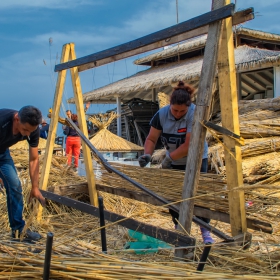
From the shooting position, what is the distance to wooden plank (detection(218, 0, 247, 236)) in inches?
93.4

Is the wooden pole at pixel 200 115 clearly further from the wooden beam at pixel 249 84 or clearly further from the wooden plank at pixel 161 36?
the wooden beam at pixel 249 84

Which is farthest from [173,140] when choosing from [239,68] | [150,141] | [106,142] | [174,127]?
[239,68]

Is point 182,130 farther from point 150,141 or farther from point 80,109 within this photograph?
point 80,109

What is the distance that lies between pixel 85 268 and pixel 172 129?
1698 millimetres

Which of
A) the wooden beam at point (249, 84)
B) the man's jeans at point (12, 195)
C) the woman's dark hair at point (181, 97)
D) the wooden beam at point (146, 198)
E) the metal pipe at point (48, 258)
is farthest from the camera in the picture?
the wooden beam at point (249, 84)

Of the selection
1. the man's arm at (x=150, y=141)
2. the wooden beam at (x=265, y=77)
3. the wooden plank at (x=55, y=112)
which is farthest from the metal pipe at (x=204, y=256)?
the wooden beam at (x=265, y=77)

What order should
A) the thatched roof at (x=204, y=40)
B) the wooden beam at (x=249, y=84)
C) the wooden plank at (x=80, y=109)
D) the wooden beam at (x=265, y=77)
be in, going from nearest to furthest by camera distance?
the wooden plank at (x=80, y=109) < the wooden beam at (x=265, y=77) < the thatched roof at (x=204, y=40) < the wooden beam at (x=249, y=84)

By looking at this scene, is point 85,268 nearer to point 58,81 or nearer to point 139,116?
point 58,81

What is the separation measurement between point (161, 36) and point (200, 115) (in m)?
0.78

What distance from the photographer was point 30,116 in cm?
281

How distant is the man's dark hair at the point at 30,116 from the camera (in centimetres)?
281

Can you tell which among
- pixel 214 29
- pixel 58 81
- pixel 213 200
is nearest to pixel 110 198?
pixel 58 81

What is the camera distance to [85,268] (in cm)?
175

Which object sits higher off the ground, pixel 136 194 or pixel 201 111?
pixel 201 111
